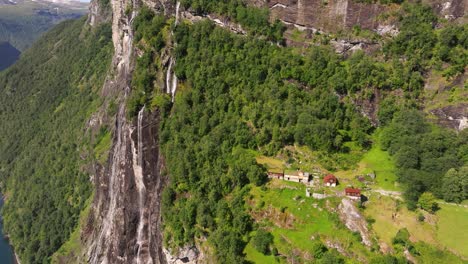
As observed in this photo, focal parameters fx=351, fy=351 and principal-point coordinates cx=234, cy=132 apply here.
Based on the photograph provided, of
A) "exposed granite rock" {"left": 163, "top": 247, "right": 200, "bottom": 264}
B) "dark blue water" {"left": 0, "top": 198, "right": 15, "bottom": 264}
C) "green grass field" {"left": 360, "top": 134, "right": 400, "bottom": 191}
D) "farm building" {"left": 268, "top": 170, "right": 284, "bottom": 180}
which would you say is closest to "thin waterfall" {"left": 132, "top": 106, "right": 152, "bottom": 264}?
"exposed granite rock" {"left": 163, "top": 247, "right": 200, "bottom": 264}

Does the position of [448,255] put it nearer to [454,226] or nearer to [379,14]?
[454,226]

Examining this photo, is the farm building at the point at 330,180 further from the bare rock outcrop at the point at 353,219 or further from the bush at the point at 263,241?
the bush at the point at 263,241

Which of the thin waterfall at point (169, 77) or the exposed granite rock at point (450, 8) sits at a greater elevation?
the exposed granite rock at point (450, 8)

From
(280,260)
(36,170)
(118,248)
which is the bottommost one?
(36,170)

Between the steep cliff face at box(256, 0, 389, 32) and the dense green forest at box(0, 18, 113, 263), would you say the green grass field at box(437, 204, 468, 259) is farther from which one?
the dense green forest at box(0, 18, 113, 263)

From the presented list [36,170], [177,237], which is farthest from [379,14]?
[36,170]

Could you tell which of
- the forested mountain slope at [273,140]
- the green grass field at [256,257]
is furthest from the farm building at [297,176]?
the green grass field at [256,257]
